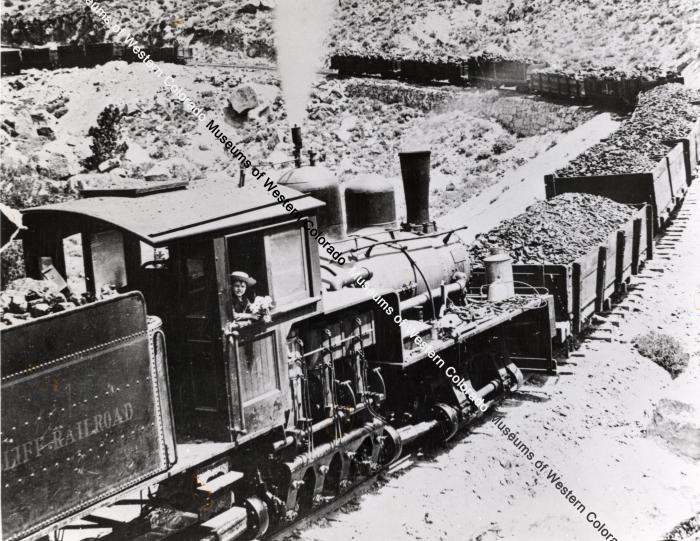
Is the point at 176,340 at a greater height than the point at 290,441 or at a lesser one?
greater

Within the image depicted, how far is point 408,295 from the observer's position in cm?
898

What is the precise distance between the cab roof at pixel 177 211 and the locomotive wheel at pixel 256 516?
2413 mm

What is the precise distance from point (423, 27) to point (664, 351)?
2836cm

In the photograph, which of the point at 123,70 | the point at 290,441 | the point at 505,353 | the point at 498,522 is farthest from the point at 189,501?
the point at 123,70

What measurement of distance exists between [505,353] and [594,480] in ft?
7.70

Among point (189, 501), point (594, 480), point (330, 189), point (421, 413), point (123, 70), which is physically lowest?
point (594, 480)

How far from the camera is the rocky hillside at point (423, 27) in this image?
94.0ft

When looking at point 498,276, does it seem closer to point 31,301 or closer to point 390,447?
point 390,447

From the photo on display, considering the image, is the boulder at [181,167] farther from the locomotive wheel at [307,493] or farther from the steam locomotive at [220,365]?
the locomotive wheel at [307,493]

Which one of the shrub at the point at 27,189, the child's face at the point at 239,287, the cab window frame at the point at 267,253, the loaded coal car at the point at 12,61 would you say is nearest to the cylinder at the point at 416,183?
the cab window frame at the point at 267,253

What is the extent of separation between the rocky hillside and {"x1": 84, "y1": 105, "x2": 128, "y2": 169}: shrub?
11.0 metres

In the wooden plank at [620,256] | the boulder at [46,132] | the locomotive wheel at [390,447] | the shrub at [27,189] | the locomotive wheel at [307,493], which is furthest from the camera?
the boulder at [46,132]

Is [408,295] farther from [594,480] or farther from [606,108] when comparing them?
[606,108]

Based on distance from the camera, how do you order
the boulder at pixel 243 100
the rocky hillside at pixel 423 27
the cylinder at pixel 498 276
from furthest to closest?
the boulder at pixel 243 100
the rocky hillside at pixel 423 27
the cylinder at pixel 498 276
